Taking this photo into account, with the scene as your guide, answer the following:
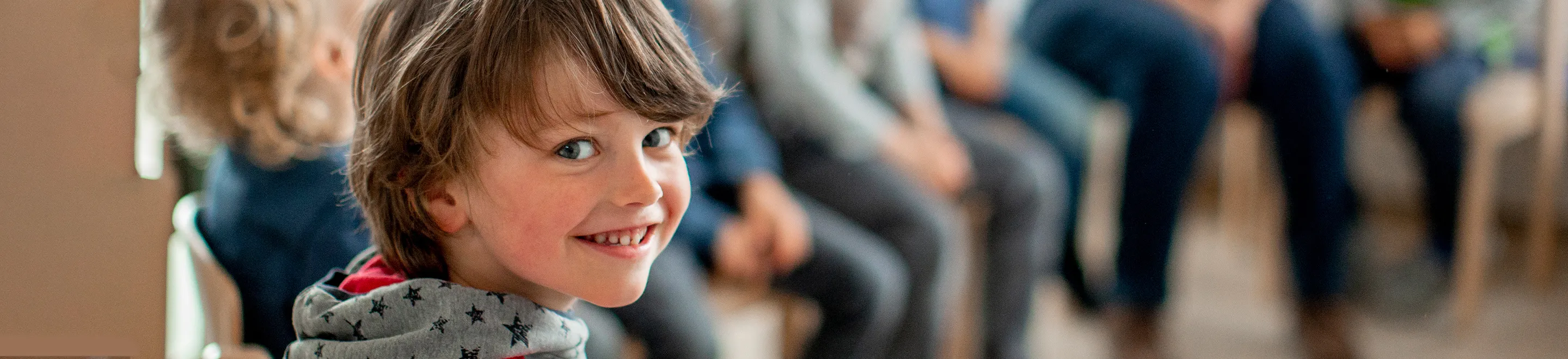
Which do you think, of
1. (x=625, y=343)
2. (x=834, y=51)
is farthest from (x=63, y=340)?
(x=834, y=51)

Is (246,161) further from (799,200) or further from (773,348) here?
(773,348)

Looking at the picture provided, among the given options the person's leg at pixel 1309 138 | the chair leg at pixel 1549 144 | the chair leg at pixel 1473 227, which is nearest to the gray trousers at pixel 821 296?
the person's leg at pixel 1309 138

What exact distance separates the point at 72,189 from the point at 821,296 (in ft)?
2.99

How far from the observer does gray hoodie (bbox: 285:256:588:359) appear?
0.49 m

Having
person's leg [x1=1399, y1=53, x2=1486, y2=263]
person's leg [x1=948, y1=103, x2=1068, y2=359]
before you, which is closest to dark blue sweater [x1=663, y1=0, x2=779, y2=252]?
person's leg [x1=948, y1=103, x2=1068, y2=359]

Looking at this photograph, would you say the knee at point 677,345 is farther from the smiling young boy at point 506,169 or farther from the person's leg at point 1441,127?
the person's leg at point 1441,127

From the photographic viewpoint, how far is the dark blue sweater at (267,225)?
736 millimetres

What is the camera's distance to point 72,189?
1.56 ft

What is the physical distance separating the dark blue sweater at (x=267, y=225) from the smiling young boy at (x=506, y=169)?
0.22 meters

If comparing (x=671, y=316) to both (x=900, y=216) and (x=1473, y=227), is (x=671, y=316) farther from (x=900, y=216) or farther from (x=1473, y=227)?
(x=1473, y=227)

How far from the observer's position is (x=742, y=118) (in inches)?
50.4

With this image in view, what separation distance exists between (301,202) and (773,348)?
0.98 m

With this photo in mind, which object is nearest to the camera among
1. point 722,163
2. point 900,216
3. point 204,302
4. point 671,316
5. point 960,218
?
point 204,302

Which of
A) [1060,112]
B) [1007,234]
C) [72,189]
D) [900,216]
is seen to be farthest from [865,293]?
[72,189]
